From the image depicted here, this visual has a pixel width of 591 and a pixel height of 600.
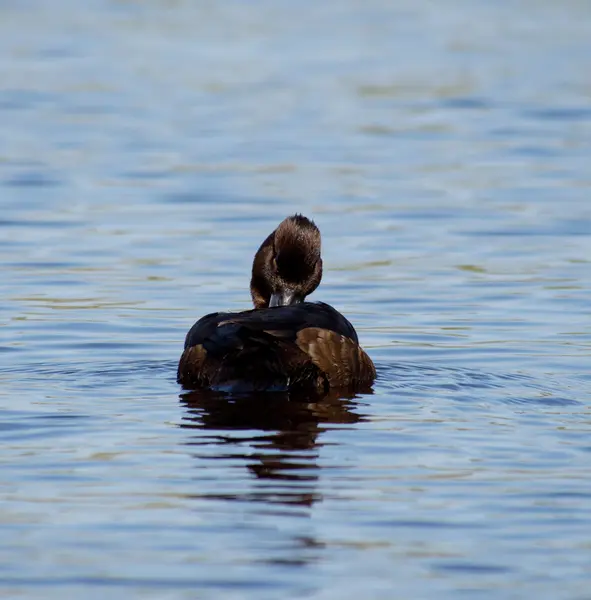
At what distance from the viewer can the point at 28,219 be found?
16.2 metres

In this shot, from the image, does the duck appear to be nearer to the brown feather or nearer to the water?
the brown feather

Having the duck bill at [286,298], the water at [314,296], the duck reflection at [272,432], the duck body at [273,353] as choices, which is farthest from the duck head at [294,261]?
the duck reflection at [272,432]

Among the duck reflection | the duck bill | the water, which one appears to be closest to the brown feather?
the duck reflection

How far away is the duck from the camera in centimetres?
945

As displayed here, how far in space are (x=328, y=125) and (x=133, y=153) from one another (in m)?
3.39

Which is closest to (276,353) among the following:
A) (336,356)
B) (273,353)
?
(273,353)

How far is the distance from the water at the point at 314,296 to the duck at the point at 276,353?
248 millimetres

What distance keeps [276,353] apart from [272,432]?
94 cm

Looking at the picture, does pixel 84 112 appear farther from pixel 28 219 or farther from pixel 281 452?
pixel 281 452

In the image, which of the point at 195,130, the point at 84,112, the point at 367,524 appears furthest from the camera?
the point at 84,112

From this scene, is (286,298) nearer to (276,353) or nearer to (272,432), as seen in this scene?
(276,353)

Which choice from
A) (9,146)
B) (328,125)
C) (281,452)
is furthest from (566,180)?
(281,452)

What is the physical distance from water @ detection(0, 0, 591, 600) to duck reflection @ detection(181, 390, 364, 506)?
0.03 metres

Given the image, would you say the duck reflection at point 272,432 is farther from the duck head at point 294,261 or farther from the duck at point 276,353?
the duck head at point 294,261
